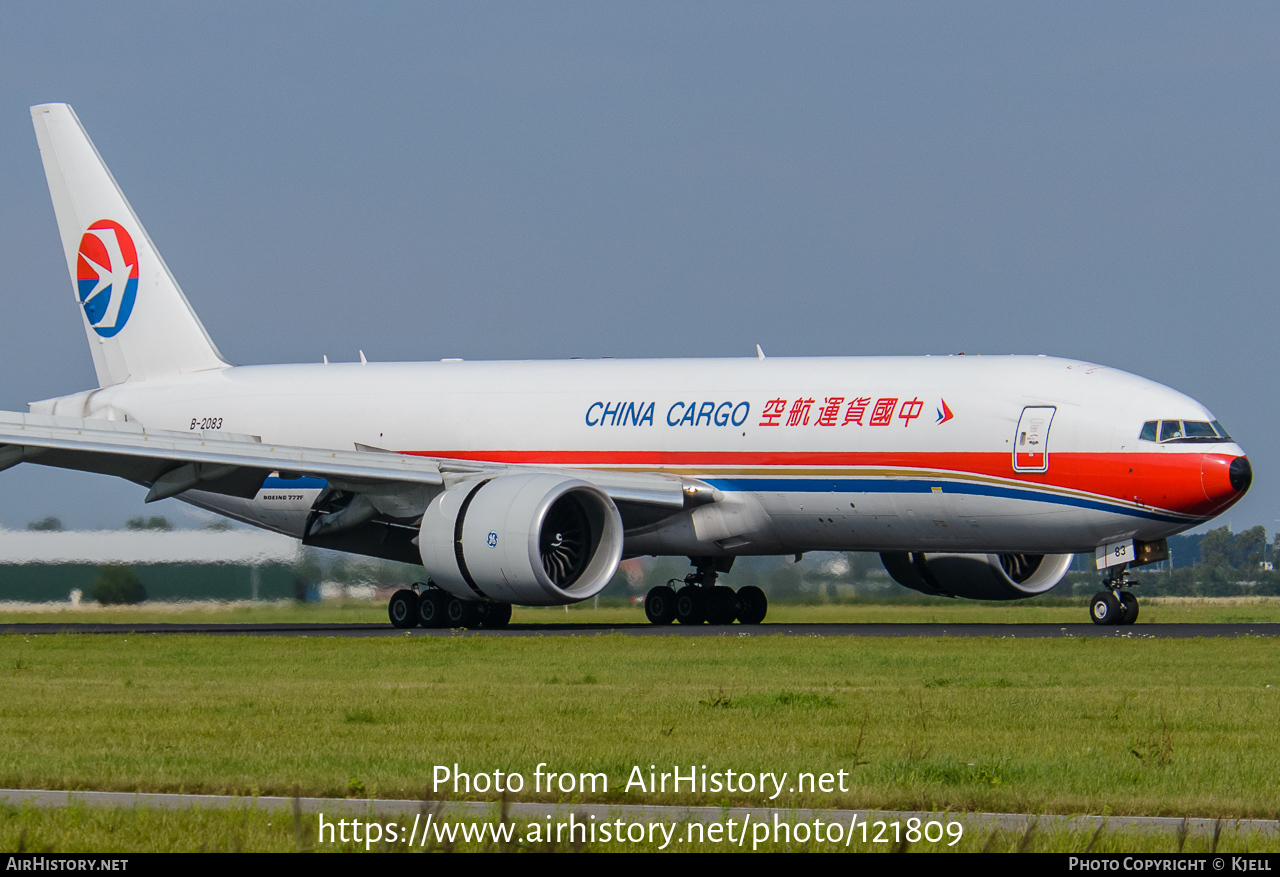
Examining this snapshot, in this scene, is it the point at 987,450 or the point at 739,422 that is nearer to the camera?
the point at 987,450

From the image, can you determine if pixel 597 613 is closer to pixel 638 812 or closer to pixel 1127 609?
pixel 1127 609

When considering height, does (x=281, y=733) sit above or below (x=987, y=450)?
below

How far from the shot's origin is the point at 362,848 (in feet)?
29.5

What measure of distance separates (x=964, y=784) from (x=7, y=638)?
20021mm

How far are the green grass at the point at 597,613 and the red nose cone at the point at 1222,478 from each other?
229 inches

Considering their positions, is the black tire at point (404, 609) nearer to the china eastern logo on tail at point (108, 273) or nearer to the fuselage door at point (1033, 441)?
the fuselage door at point (1033, 441)

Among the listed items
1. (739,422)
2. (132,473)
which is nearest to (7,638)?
(132,473)

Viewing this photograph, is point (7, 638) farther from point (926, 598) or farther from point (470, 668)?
point (926, 598)

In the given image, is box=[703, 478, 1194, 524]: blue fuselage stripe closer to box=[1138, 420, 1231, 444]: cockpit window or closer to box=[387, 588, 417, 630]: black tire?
box=[1138, 420, 1231, 444]: cockpit window

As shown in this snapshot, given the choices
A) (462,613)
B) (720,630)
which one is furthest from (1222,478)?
(462,613)

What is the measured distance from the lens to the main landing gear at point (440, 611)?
101ft

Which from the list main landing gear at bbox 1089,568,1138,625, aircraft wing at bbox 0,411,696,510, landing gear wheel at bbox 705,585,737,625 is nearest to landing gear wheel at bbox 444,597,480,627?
aircraft wing at bbox 0,411,696,510

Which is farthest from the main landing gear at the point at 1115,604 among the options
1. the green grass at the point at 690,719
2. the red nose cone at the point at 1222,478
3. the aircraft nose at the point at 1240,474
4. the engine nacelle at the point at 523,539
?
the engine nacelle at the point at 523,539
